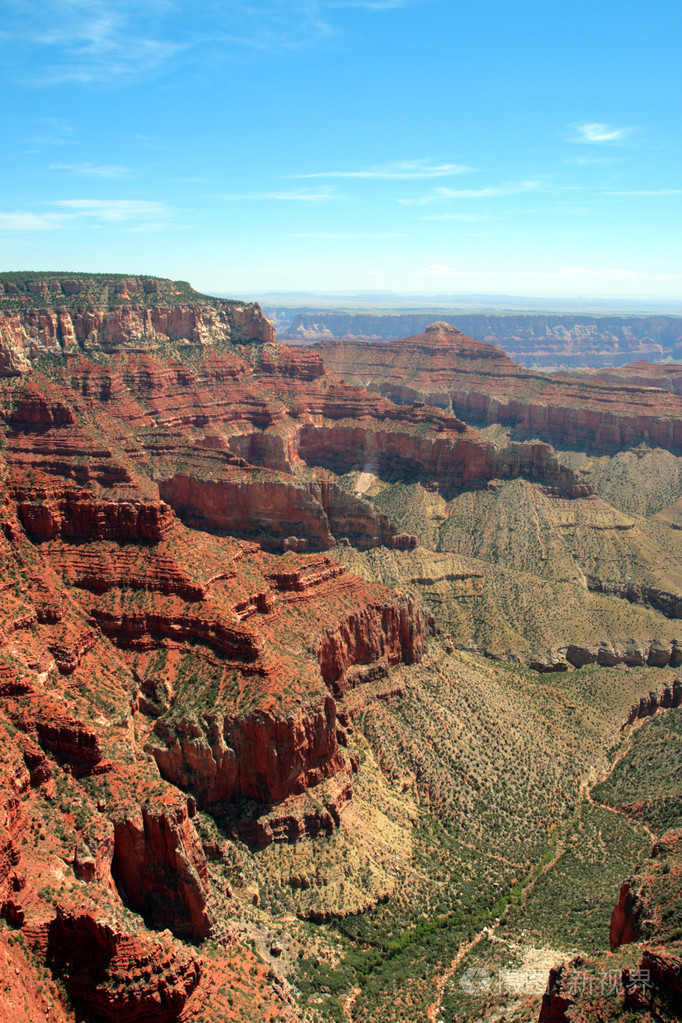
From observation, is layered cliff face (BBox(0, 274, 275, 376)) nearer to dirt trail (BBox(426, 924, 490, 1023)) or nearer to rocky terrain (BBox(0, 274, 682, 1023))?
rocky terrain (BBox(0, 274, 682, 1023))

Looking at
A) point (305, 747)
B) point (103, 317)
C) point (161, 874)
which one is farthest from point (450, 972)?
point (103, 317)

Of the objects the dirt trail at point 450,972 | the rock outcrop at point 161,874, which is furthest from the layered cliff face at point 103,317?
the dirt trail at point 450,972

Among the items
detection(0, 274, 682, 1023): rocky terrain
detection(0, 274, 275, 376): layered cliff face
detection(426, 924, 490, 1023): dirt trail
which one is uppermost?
detection(0, 274, 275, 376): layered cliff face

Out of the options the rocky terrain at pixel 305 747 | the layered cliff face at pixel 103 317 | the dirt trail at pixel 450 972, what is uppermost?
the layered cliff face at pixel 103 317

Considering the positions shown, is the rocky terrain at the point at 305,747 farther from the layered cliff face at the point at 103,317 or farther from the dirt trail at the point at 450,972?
the layered cliff face at the point at 103,317

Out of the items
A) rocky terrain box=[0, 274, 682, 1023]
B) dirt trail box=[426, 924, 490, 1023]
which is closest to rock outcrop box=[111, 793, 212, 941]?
rocky terrain box=[0, 274, 682, 1023]

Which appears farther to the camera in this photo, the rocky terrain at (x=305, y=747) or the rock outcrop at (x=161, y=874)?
the rock outcrop at (x=161, y=874)

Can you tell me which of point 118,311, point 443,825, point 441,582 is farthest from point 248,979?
point 118,311

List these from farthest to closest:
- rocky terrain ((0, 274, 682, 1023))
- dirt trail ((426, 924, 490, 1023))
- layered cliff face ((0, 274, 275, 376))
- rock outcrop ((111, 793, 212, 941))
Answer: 1. layered cliff face ((0, 274, 275, 376))
2. dirt trail ((426, 924, 490, 1023))
3. rock outcrop ((111, 793, 212, 941))
4. rocky terrain ((0, 274, 682, 1023))
